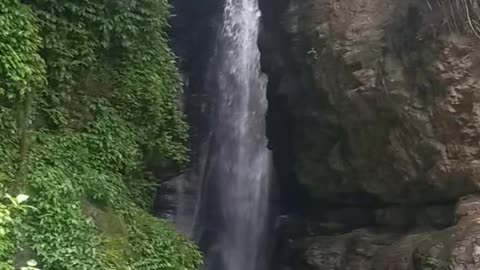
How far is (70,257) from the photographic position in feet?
19.5

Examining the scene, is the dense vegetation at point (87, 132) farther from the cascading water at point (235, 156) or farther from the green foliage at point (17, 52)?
the cascading water at point (235, 156)

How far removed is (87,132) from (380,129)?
397cm

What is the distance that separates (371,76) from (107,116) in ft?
11.7

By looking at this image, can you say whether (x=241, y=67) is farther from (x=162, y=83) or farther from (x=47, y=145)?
(x=47, y=145)

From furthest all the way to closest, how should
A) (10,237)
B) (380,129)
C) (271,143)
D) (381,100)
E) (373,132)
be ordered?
(271,143) → (373,132) → (380,129) → (381,100) → (10,237)

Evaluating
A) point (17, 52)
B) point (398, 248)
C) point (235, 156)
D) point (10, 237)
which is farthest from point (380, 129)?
point (10, 237)

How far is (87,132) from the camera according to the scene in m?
7.32

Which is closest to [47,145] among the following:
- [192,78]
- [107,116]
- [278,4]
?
[107,116]

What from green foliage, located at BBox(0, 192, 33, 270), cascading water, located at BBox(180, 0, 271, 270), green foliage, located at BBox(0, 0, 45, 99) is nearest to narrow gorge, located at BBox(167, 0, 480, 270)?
cascading water, located at BBox(180, 0, 271, 270)

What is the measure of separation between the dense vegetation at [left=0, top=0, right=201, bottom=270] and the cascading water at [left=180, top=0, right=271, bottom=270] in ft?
12.9

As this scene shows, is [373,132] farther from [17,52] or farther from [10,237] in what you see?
[10,237]

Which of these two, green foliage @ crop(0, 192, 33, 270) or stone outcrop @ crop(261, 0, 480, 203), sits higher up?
stone outcrop @ crop(261, 0, 480, 203)

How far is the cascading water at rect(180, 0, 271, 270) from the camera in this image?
12.2 metres

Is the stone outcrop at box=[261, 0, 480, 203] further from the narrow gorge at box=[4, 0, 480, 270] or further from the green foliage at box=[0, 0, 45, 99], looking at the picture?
the green foliage at box=[0, 0, 45, 99]
